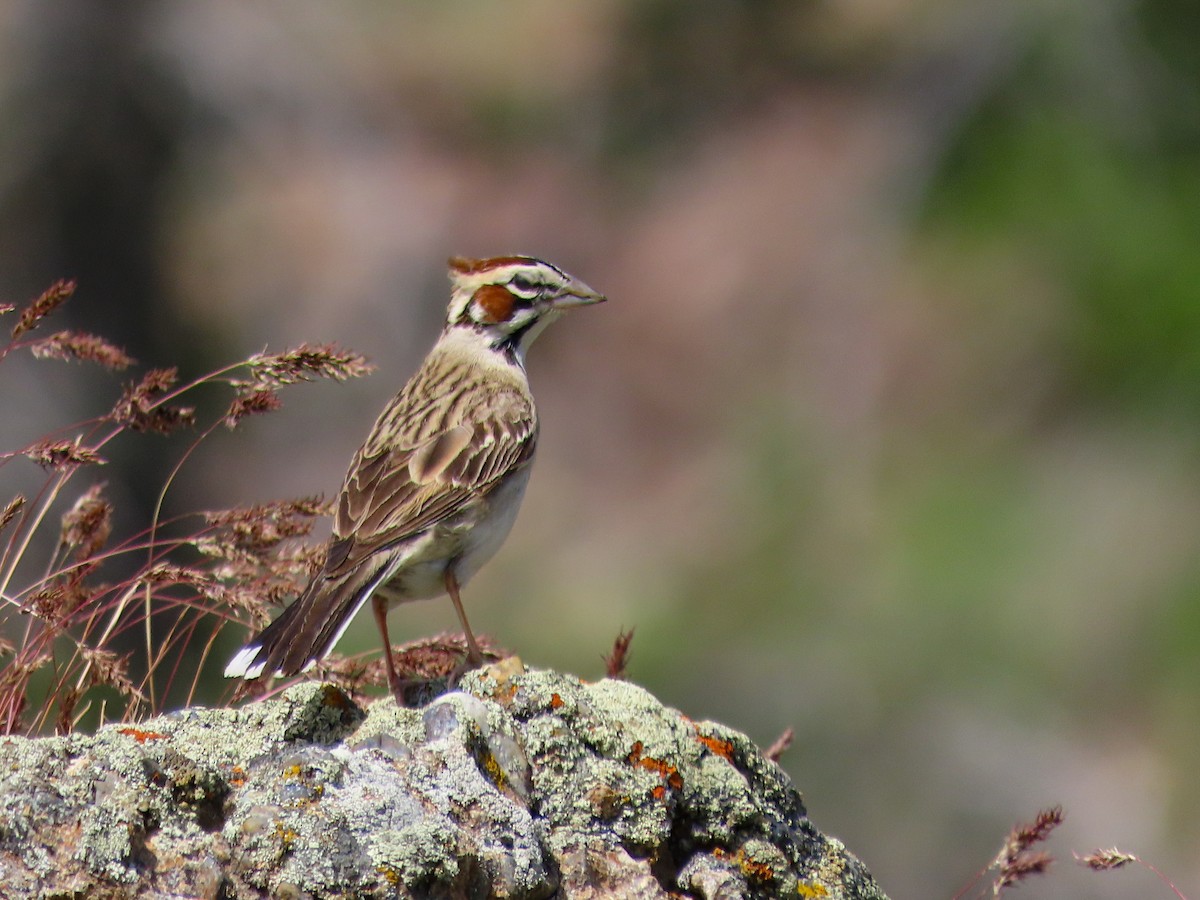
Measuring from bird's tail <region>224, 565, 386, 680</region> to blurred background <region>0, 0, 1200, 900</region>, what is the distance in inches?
227

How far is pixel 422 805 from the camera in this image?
4.46 m

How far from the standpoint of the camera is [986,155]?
19703mm

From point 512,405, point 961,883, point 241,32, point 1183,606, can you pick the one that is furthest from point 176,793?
point 241,32

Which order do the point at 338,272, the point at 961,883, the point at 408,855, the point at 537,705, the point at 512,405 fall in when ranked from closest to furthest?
the point at 408,855, the point at 537,705, the point at 512,405, the point at 961,883, the point at 338,272

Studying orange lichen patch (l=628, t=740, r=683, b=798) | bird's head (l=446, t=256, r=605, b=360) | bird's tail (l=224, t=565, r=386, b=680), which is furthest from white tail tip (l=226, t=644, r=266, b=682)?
bird's head (l=446, t=256, r=605, b=360)

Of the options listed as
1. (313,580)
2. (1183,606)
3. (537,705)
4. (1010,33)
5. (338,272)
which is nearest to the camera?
(537,705)

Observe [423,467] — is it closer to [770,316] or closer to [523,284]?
[523,284]

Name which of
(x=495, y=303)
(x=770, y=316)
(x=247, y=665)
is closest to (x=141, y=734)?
(x=247, y=665)

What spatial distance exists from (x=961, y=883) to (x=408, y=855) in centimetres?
933

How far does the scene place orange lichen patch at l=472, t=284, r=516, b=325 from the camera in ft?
24.9

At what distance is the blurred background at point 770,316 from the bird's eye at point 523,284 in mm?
4175

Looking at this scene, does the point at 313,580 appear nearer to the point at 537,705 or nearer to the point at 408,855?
the point at 537,705

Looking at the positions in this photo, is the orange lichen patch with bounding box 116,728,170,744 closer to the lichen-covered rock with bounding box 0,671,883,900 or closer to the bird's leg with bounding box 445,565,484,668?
the lichen-covered rock with bounding box 0,671,883,900

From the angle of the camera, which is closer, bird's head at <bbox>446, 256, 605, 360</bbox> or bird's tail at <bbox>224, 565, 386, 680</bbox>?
bird's tail at <bbox>224, 565, 386, 680</bbox>
